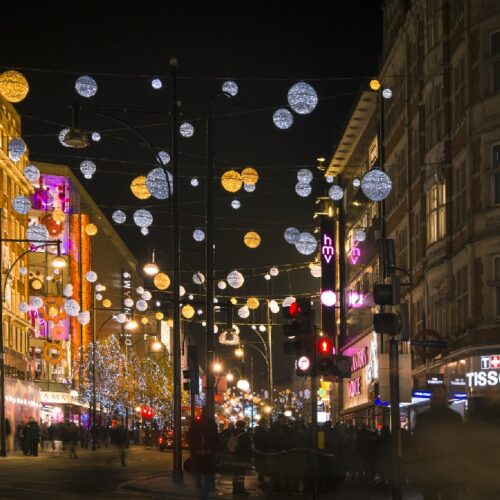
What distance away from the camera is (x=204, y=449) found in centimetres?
2077

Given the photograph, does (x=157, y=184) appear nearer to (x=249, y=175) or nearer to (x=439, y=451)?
(x=249, y=175)

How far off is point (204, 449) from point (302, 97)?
34.7 ft

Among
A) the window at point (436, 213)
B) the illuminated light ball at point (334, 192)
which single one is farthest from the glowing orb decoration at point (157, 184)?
the window at point (436, 213)

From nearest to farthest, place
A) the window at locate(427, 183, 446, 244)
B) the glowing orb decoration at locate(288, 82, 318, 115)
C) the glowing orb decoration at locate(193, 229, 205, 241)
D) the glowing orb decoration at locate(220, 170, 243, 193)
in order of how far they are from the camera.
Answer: the glowing orb decoration at locate(288, 82, 318, 115)
the glowing orb decoration at locate(220, 170, 243, 193)
the window at locate(427, 183, 446, 244)
the glowing orb decoration at locate(193, 229, 205, 241)

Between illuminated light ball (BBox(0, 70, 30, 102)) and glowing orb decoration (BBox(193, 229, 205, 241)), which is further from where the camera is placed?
glowing orb decoration (BBox(193, 229, 205, 241))

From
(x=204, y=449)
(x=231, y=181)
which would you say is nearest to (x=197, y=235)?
(x=231, y=181)

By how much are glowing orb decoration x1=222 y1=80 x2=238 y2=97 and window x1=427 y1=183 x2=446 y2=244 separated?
9.12m

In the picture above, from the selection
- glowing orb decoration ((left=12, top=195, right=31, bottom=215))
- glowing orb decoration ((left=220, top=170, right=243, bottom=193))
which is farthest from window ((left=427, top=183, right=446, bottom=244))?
glowing orb decoration ((left=12, top=195, right=31, bottom=215))

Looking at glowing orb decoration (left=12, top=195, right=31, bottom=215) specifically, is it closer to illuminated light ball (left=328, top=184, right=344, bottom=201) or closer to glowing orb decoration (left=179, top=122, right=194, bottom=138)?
illuminated light ball (left=328, top=184, right=344, bottom=201)

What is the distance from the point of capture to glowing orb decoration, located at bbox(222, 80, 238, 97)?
32.4 metres

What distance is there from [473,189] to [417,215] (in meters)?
8.52

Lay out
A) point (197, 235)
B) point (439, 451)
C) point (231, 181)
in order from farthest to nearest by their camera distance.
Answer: point (197, 235), point (231, 181), point (439, 451)

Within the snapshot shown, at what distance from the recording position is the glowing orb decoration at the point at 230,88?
106 ft

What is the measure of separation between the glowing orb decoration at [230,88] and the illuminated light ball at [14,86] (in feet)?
16.4
